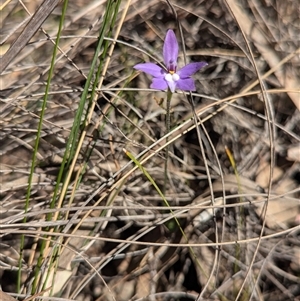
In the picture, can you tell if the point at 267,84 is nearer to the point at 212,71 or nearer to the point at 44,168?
the point at 212,71

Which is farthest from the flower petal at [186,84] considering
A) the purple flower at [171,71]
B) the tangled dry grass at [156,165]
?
the tangled dry grass at [156,165]

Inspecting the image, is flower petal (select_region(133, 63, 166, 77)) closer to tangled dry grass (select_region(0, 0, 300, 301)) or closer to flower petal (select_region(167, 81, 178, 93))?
flower petal (select_region(167, 81, 178, 93))

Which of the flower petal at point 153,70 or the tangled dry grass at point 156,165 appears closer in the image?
the flower petal at point 153,70

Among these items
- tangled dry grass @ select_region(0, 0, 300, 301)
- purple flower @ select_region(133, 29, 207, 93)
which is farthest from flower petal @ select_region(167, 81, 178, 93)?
tangled dry grass @ select_region(0, 0, 300, 301)

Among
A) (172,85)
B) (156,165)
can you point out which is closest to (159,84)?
(172,85)

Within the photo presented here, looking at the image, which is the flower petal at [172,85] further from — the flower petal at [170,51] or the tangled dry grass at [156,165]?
the tangled dry grass at [156,165]

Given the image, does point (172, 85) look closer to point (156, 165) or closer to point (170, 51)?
A: point (170, 51)

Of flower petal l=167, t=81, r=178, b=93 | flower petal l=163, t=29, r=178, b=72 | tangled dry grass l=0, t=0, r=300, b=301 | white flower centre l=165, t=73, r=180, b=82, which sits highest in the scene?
flower petal l=163, t=29, r=178, b=72
